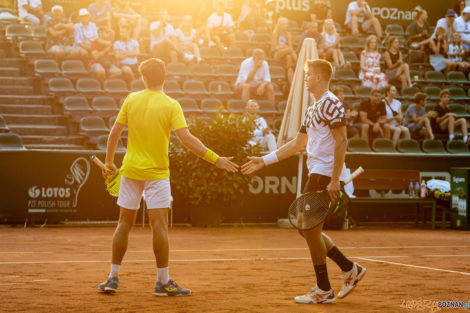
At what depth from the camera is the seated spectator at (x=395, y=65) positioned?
19172mm

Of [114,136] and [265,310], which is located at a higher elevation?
[114,136]

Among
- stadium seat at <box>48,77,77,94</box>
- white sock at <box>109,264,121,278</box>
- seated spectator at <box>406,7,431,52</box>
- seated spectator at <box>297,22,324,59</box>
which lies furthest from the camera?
seated spectator at <box>406,7,431,52</box>

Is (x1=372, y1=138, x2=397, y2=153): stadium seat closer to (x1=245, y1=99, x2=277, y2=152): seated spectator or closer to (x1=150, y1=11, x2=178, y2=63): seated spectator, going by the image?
(x1=245, y1=99, x2=277, y2=152): seated spectator

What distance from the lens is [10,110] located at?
1587 centimetres

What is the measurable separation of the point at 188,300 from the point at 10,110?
11192mm

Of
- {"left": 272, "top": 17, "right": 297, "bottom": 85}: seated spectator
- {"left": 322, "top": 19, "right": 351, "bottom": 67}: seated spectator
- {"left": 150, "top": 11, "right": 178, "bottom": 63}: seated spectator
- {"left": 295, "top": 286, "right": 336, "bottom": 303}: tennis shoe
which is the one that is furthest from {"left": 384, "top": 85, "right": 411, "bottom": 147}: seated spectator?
{"left": 295, "top": 286, "right": 336, "bottom": 303}: tennis shoe

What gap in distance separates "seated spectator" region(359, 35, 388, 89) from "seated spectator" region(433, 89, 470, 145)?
154 centimetres

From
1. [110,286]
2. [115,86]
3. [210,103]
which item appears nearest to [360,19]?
[210,103]

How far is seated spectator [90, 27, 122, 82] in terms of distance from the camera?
16.5 metres

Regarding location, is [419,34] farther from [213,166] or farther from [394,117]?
[213,166]

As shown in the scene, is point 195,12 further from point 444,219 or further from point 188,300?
point 188,300

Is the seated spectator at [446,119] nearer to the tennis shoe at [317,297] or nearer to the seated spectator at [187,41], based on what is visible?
the seated spectator at [187,41]

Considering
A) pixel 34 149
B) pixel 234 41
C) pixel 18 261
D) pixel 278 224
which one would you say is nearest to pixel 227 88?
pixel 234 41

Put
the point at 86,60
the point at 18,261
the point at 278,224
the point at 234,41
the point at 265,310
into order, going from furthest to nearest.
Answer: the point at 234,41 < the point at 86,60 < the point at 278,224 < the point at 18,261 < the point at 265,310
